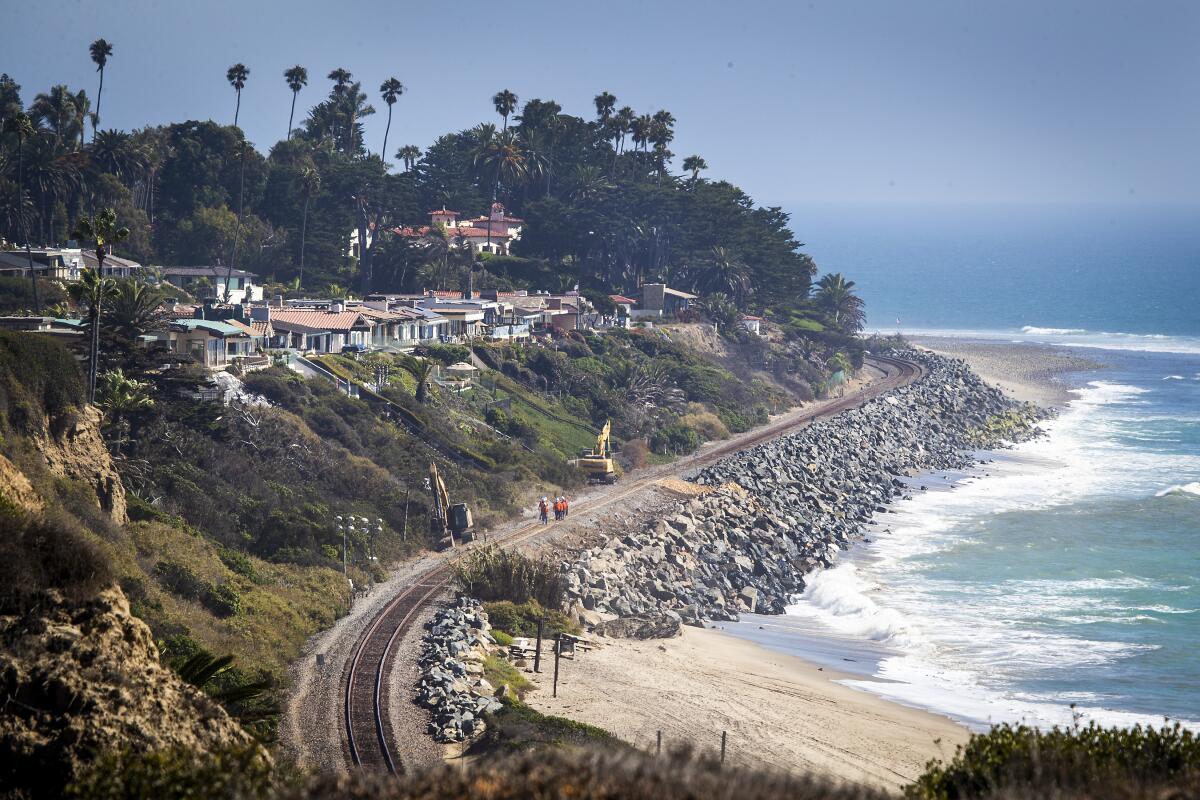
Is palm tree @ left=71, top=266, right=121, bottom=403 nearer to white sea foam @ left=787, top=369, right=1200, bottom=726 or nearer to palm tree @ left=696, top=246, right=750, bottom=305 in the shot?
white sea foam @ left=787, top=369, right=1200, bottom=726

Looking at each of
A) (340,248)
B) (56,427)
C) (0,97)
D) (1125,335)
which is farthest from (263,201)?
(1125,335)

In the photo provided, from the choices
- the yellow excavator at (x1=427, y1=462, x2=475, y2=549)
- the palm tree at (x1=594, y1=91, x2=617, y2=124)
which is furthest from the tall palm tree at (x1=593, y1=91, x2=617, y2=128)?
the yellow excavator at (x1=427, y1=462, x2=475, y2=549)

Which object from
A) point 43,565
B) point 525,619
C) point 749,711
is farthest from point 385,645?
point 43,565

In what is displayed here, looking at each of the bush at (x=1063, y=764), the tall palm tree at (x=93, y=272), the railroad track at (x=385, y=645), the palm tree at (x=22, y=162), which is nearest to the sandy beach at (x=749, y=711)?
the railroad track at (x=385, y=645)

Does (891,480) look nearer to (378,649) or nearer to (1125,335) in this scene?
(378,649)

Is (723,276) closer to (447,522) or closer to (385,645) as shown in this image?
(447,522)
